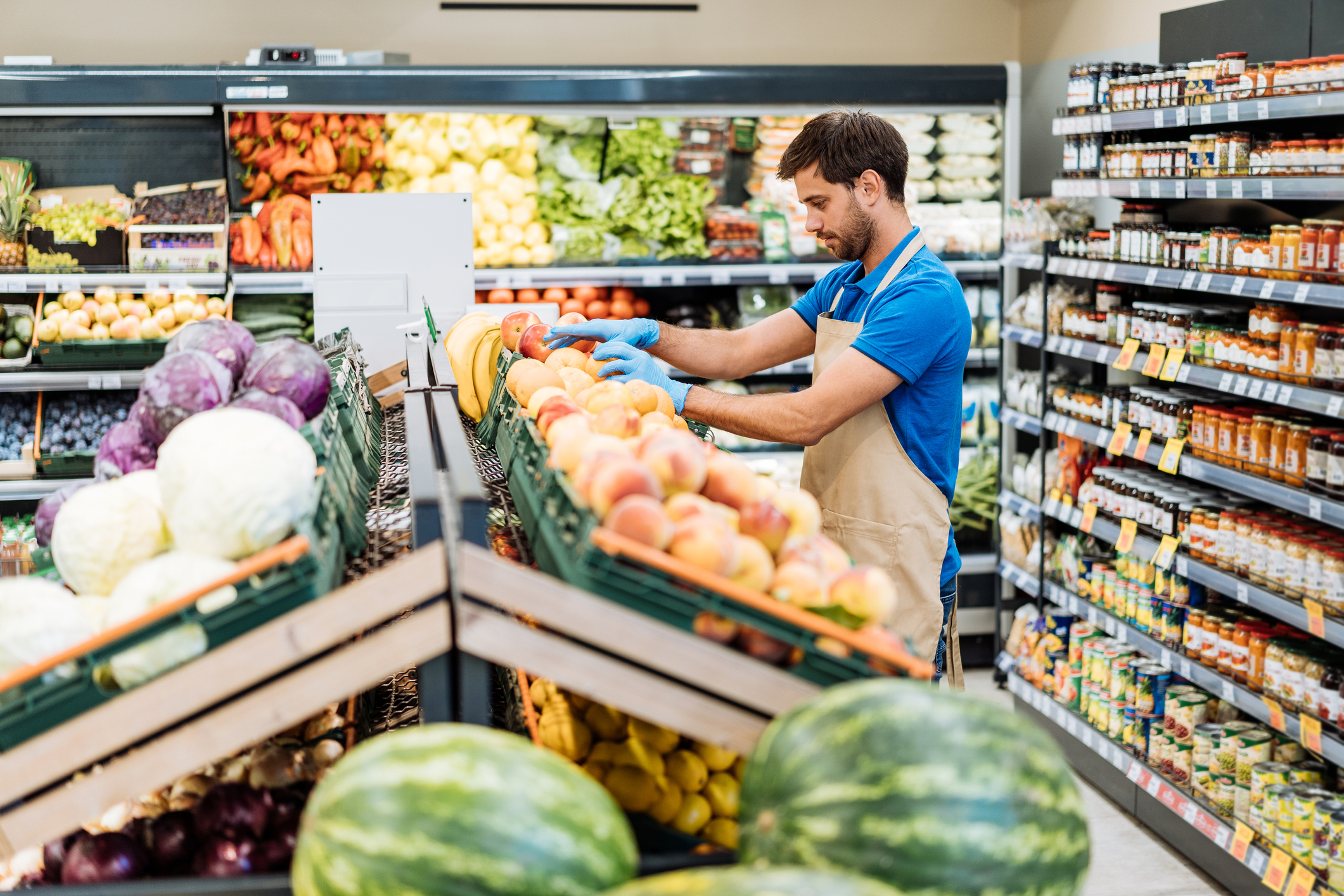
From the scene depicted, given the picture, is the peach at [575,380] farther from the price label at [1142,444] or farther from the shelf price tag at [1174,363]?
the price label at [1142,444]

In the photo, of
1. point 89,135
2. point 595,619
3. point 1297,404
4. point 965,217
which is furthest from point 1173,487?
point 89,135

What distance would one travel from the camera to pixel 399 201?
4.51m

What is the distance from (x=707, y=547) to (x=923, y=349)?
1.51 meters

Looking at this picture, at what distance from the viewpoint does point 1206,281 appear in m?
3.55

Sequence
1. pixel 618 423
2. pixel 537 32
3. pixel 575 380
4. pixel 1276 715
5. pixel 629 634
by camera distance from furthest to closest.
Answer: pixel 537 32 < pixel 1276 715 < pixel 575 380 < pixel 618 423 < pixel 629 634

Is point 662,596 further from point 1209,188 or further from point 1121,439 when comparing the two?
point 1121,439

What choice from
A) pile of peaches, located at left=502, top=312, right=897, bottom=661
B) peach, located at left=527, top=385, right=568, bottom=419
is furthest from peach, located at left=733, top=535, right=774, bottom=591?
peach, located at left=527, top=385, right=568, bottom=419

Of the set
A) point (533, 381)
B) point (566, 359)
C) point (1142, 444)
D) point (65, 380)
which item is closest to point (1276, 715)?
point (1142, 444)

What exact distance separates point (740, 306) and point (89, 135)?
10.1ft

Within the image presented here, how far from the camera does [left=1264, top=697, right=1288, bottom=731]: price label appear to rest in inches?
128

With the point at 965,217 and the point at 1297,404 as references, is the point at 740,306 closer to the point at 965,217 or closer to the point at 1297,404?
the point at 965,217

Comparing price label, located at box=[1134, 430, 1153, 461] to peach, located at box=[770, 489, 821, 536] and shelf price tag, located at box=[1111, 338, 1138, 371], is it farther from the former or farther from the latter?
peach, located at box=[770, 489, 821, 536]

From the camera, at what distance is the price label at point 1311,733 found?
3.11 m

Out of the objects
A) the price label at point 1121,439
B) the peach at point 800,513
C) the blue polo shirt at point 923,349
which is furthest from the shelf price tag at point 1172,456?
the peach at point 800,513
